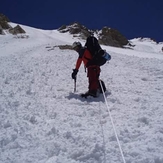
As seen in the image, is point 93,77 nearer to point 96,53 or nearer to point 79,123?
point 96,53

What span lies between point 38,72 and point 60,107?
15.7 feet

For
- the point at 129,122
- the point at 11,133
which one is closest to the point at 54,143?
the point at 11,133

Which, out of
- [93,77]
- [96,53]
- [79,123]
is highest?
[96,53]

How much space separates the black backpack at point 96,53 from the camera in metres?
6.89

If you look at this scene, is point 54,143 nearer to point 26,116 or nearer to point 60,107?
point 26,116

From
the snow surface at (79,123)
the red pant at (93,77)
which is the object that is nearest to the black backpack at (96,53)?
the red pant at (93,77)

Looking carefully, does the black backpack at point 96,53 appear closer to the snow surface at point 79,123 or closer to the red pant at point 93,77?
the red pant at point 93,77

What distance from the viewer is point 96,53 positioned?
697 cm

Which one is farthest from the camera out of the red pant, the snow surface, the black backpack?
the black backpack

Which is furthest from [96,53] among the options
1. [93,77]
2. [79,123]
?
[79,123]

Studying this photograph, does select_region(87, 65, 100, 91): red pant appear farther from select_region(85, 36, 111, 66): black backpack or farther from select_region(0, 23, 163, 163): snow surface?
select_region(0, 23, 163, 163): snow surface

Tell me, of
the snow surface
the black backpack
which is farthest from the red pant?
the snow surface

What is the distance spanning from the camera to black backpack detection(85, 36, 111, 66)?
271 inches

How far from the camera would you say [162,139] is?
4.12 m
